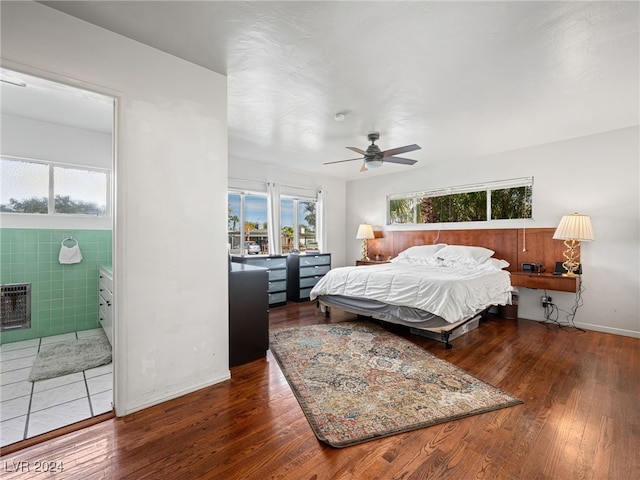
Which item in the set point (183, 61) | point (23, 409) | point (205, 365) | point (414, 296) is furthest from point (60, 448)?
point (414, 296)

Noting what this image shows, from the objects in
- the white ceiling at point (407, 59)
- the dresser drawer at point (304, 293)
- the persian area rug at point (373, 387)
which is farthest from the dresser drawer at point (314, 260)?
the white ceiling at point (407, 59)

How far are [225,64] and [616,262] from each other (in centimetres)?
512

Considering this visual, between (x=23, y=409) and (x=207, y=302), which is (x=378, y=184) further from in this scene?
(x=23, y=409)

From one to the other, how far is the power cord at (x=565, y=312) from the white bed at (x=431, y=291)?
28.6 inches

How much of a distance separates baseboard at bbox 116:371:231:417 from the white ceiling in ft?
8.46

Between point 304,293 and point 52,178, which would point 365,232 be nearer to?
point 304,293

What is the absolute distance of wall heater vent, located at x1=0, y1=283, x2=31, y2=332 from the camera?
10.5 feet

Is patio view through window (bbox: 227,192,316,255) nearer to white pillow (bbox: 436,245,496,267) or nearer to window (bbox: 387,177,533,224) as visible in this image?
window (bbox: 387,177,533,224)

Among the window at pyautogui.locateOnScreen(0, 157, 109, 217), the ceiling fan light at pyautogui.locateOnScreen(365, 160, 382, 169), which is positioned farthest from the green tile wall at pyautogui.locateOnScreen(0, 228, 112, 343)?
the ceiling fan light at pyautogui.locateOnScreen(365, 160, 382, 169)

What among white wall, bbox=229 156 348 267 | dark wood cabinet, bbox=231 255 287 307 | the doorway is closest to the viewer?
the doorway

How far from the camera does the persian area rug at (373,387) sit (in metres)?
1.91

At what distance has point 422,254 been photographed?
16.7 feet

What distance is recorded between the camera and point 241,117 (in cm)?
343

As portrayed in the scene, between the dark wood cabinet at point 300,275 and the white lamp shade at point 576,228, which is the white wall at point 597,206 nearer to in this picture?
the white lamp shade at point 576,228
